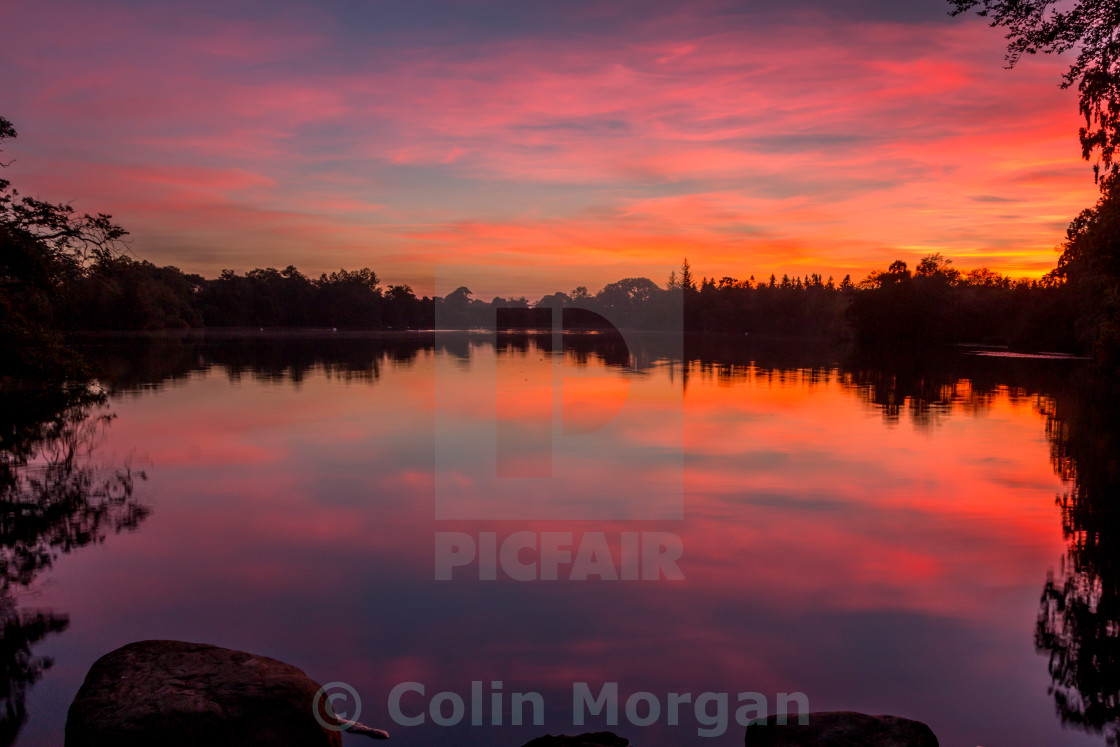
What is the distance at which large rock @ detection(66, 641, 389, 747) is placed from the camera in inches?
199

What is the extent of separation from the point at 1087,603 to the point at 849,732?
464cm

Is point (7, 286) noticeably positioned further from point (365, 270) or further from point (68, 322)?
point (365, 270)

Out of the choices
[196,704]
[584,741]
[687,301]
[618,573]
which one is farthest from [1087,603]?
[687,301]

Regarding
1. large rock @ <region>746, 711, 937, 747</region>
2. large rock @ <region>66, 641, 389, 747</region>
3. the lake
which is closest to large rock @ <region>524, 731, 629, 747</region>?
the lake

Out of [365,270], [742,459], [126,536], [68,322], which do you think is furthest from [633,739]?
[365,270]

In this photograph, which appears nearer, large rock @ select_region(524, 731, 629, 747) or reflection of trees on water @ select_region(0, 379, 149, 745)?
large rock @ select_region(524, 731, 629, 747)

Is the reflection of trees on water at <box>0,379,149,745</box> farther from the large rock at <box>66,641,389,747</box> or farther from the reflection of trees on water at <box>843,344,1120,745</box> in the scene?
the reflection of trees on water at <box>843,344,1120,745</box>

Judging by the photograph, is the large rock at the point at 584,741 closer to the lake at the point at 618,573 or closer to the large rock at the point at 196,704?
the lake at the point at 618,573

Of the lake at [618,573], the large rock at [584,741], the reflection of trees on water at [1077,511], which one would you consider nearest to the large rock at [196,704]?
the lake at [618,573]

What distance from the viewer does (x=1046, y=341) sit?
68625 millimetres

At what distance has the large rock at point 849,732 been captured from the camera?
5.17 meters

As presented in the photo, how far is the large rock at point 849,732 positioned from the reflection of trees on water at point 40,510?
18.1 ft

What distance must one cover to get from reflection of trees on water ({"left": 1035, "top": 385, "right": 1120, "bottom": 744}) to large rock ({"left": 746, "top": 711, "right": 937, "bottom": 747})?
1740 mm

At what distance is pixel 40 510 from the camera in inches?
449
